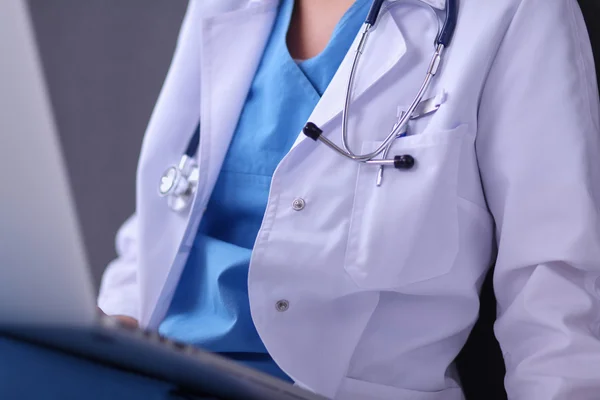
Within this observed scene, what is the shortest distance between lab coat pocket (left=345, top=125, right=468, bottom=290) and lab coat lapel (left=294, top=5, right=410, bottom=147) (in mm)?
103

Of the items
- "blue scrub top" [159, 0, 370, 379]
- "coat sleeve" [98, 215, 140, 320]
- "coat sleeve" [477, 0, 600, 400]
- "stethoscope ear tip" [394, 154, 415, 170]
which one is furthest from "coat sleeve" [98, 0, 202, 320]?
"coat sleeve" [477, 0, 600, 400]

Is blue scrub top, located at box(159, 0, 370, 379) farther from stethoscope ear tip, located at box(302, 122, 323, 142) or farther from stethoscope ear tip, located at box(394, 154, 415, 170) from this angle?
stethoscope ear tip, located at box(394, 154, 415, 170)

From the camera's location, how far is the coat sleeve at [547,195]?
73 cm

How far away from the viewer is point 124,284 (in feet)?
3.97

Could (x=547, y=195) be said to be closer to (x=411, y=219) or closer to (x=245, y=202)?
(x=411, y=219)

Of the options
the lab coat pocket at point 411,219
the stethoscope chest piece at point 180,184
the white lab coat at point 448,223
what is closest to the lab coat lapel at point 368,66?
the white lab coat at point 448,223

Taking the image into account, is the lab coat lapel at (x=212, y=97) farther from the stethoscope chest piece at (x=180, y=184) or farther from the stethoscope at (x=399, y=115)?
the stethoscope at (x=399, y=115)

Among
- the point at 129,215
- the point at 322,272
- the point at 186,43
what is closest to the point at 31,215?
the point at 322,272

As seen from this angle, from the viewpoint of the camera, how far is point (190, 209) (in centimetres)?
102

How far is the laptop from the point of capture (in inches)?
17.8

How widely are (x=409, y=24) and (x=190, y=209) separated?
445mm

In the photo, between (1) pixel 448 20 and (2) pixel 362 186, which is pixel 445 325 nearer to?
(2) pixel 362 186

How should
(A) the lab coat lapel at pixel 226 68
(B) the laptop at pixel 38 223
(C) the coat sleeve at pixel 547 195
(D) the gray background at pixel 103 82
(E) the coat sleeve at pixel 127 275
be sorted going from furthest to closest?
(D) the gray background at pixel 103 82 → (E) the coat sleeve at pixel 127 275 → (A) the lab coat lapel at pixel 226 68 → (C) the coat sleeve at pixel 547 195 → (B) the laptop at pixel 38 223

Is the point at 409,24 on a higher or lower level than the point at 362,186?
higher
